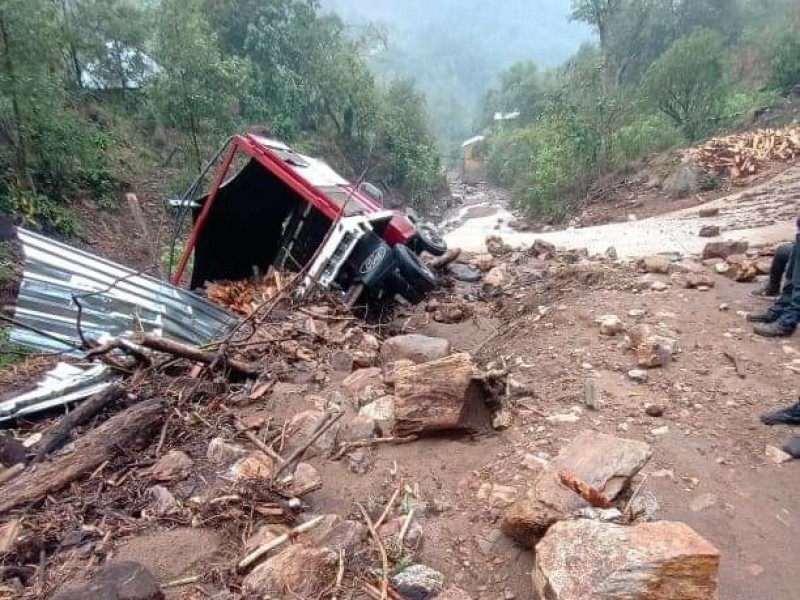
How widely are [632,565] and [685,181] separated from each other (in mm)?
11908

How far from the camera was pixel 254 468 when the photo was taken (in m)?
2.73

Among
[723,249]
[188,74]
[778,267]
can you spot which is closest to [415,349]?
[778,267]

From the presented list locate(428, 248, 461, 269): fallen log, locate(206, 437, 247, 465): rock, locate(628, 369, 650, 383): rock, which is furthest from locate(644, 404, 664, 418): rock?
locate(428, 248, 461, 269): fallen log

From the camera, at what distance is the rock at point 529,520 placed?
2.05 meters

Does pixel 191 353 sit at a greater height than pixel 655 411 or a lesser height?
lesser

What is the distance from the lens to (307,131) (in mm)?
20141

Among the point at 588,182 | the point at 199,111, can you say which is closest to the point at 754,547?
the point at 199,111

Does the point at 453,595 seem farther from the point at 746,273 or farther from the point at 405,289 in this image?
the point at 746,273

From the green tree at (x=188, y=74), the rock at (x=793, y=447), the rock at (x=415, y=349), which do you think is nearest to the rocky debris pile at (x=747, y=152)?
the rock at (x=415, y=349)

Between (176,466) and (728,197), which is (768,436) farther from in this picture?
(728,197)

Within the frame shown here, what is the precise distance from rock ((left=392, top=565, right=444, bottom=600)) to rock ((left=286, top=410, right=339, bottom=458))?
1.08 m

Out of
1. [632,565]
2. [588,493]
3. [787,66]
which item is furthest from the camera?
[787,66]

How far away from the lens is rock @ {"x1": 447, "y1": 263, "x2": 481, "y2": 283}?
23.9 ft

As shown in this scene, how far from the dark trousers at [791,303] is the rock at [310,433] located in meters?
3.19
